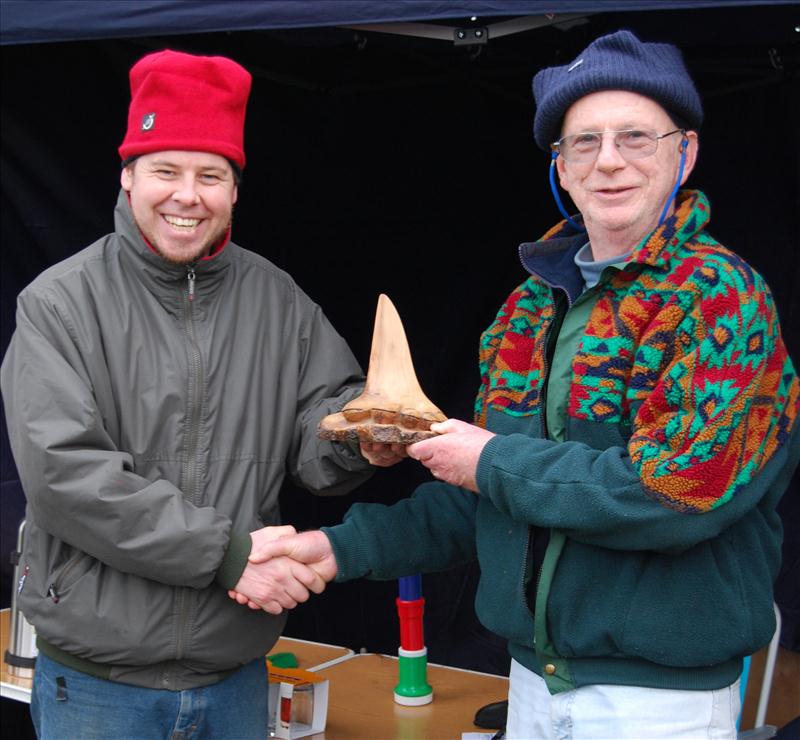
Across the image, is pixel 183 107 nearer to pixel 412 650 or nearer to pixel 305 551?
pixel 305 551

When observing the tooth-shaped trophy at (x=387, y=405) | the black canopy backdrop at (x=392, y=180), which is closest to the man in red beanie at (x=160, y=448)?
the tooth-shaped trophy at (x=387, y=405)

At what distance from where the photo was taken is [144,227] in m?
2.12

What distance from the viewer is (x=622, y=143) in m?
1.82

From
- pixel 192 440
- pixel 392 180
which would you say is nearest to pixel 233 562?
pixel 192 440

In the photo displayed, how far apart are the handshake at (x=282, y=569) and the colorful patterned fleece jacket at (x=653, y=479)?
40cm

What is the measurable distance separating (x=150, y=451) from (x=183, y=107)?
2.17 feet

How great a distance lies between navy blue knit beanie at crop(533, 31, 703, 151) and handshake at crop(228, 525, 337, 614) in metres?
0.95

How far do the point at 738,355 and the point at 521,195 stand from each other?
1764 millimetres

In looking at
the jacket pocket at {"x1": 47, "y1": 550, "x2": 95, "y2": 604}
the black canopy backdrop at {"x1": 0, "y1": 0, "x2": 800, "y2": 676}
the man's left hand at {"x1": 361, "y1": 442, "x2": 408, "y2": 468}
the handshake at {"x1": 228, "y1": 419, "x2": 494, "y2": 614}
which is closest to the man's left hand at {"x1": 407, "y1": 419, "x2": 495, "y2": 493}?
the handshake at {"x1": 228, "y1": 419, "x2": 494, "y2": 614}

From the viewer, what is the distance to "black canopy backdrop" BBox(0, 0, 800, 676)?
303 cm

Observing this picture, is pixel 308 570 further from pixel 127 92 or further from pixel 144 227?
pixel 127 92

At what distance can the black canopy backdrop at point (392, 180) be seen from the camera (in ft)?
9.93

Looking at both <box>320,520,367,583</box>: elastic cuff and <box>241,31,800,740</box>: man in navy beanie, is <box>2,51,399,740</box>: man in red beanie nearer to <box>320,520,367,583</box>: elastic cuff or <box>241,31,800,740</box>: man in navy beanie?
<box>320,520,367,583</box>: elastic cuff

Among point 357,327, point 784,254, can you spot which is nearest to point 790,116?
point 784,254
